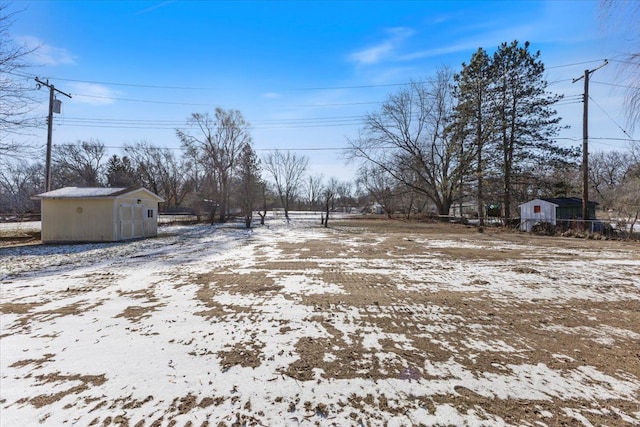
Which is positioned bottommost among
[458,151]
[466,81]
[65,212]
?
[65,212]

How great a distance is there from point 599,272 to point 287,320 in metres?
8.21

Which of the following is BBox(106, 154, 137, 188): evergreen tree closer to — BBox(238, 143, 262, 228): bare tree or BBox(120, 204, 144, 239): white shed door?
BBox(238, 143, 262, 228): bare tree

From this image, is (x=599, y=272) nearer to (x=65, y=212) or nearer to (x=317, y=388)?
(x=317, y=388)

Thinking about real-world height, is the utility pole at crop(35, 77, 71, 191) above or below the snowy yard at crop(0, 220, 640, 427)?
above

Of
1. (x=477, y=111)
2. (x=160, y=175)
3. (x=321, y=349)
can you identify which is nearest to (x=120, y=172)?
(x=160, y=175)

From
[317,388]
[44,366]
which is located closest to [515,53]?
[317,388]

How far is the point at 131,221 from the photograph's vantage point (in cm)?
1593

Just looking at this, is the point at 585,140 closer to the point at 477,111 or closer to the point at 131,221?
the point at 477,111

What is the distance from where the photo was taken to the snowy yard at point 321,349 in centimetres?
243

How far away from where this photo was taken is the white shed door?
15.2m

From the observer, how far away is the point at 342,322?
14.0ft

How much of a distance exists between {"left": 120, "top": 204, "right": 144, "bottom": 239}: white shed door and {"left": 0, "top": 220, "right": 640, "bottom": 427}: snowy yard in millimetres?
8741

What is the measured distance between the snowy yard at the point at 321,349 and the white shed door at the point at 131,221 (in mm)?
8741

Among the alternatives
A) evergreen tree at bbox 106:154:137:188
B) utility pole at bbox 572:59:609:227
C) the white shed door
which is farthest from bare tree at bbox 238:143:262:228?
utility pole at bbox 572:59:609:227
